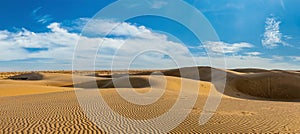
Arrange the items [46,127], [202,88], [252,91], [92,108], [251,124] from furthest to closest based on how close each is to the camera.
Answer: [252,91] < [202,88] < [92,108] < [251,124] < [46,127]

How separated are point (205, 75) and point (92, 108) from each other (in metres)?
30.3

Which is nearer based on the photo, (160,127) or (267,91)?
(160,127)

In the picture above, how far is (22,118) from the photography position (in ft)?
36.7

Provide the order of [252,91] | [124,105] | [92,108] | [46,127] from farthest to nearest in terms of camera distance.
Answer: [252,91] < [124,105] < [92,108] < [46,127]

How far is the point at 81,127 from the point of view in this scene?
9.51m

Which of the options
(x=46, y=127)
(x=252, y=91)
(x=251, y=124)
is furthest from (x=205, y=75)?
(x=46, y=127)

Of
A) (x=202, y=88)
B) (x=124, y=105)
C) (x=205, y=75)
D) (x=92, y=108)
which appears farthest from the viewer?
(x=205, y=75)

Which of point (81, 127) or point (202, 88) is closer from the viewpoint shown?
point (81, 127)

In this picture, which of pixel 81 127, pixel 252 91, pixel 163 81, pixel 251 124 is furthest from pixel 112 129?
pixel 252 91

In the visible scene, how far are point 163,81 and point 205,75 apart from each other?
1301 cm

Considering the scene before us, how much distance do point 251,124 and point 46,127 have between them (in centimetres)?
727

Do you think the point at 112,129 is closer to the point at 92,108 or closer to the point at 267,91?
the point at 92,108

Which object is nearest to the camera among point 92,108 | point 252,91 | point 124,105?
point 92,108

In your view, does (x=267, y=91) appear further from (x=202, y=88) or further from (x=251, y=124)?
(x=251, y=124)
